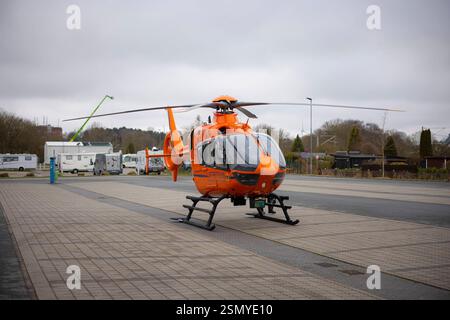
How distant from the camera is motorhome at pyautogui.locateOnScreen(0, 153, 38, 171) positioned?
55.9m

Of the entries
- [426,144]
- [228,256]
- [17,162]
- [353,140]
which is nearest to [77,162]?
[17,162]

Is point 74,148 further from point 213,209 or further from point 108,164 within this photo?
point 213,209

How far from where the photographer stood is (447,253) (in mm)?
7605

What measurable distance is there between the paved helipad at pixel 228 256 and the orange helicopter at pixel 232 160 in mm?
820

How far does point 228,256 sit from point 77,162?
146ft

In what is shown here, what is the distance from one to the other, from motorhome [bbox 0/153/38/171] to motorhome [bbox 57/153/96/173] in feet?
36.0

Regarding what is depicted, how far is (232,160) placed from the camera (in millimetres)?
10086

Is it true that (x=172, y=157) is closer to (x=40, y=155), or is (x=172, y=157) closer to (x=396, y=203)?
(x=396, y=203)

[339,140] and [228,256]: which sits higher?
[339,140]

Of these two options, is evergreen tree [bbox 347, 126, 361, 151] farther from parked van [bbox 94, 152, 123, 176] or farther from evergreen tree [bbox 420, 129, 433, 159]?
parked van [bbox 94, 152, 123, 176]

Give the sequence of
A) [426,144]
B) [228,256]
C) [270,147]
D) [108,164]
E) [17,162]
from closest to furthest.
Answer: [228,256]
[270,147]
[108,164]
[17,162]
[426,144]

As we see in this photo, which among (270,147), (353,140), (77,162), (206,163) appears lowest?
(77,162)
